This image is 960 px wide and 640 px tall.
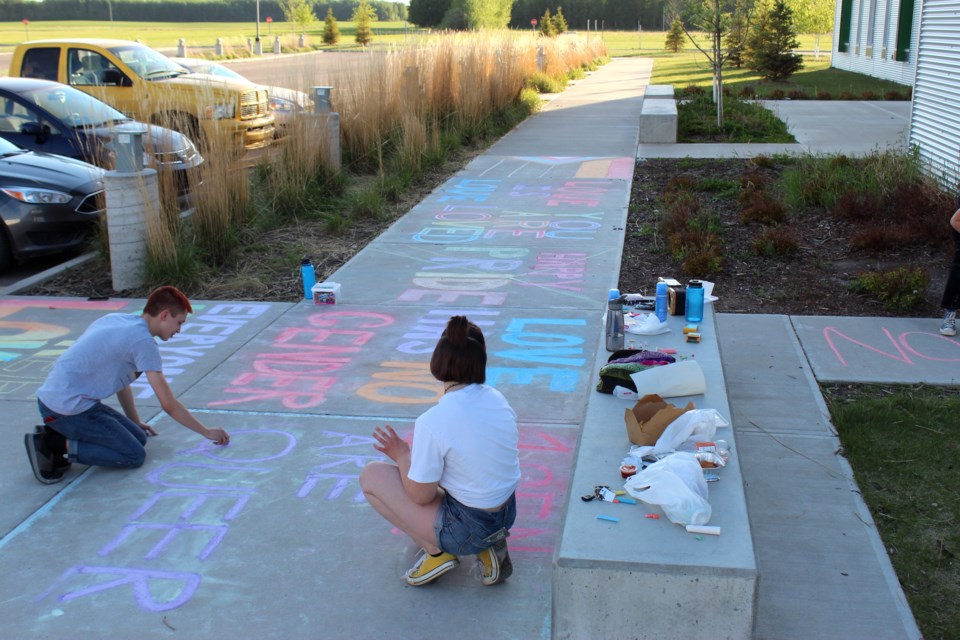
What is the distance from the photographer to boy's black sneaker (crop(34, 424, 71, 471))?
4.48m

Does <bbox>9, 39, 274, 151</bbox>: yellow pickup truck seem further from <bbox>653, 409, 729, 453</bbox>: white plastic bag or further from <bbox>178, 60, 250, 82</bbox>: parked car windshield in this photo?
<bbox>653, 409, 729, 453</bbox>: white plastic bag

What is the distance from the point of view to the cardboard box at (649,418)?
3939 millimetres

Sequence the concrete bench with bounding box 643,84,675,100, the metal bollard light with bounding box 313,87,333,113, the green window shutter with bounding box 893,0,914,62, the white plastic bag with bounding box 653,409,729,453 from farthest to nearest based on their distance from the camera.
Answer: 1. the green window shutter with bounding box 893,0,914,62
2. the concrete bench with bounding box 643,84,675,100
3. the metal bollard light with bounding box 313,87,333,113
4. the white plastic bag with bounding box 653,409,729,453

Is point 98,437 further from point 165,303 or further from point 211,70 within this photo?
point 211,70

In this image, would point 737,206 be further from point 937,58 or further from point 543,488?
point 543,488

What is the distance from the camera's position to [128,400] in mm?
4824

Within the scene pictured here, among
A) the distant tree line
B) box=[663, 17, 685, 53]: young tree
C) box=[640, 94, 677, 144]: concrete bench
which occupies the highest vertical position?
the distant tree line

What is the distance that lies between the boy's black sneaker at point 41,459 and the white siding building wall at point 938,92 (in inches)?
362

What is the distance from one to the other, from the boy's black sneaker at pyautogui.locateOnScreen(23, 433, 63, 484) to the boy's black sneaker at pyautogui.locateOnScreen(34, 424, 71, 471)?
2 centimetres

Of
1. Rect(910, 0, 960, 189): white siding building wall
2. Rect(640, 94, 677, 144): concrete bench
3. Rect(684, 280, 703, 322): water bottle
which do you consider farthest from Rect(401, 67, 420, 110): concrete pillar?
Rect(684, 280, 703, 322): water bottle

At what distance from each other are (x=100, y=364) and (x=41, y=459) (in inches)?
22.5

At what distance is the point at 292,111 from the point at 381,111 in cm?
259

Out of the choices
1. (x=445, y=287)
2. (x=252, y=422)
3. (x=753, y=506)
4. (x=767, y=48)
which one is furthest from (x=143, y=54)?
(x=767, y=48)

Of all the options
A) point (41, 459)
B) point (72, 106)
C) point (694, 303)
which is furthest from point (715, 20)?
point (41, 459)
